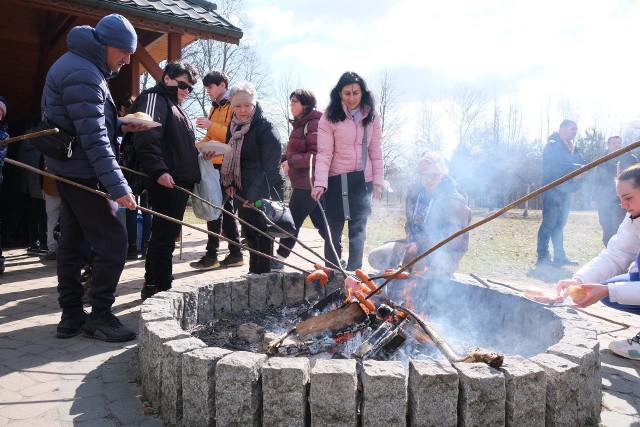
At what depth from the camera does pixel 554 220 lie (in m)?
7.16

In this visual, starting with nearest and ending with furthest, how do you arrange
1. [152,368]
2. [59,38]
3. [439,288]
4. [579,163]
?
1. [152,368]
2. [439,288]
3. [579,163]
4. [59,38]

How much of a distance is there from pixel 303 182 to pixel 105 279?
2351mm

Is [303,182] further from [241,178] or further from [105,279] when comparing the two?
[105,279]

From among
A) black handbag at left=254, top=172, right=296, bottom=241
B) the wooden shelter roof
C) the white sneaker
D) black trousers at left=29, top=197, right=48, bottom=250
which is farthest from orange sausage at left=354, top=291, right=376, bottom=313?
black trousers at left=29, top=197, right=48, bottom=250

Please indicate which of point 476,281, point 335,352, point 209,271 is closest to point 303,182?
point 209,271

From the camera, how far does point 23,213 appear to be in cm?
764

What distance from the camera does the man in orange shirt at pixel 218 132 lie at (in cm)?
546

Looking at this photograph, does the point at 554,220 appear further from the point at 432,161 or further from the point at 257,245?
the point at 257,245

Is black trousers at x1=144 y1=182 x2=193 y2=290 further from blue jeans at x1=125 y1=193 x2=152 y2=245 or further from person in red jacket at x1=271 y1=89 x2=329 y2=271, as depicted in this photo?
blue jeans at x1=125 y1=193 x2=152 y2=245

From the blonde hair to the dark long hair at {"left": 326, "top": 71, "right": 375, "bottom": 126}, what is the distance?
2.28 feet

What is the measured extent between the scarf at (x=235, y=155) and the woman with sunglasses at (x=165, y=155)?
19.2 inches

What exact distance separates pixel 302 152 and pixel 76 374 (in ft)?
10.3

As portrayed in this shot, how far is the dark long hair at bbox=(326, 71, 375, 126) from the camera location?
178 inches

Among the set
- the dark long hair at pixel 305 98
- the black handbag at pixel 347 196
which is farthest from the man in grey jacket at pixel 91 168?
the dark long hair at pixel 305 98
